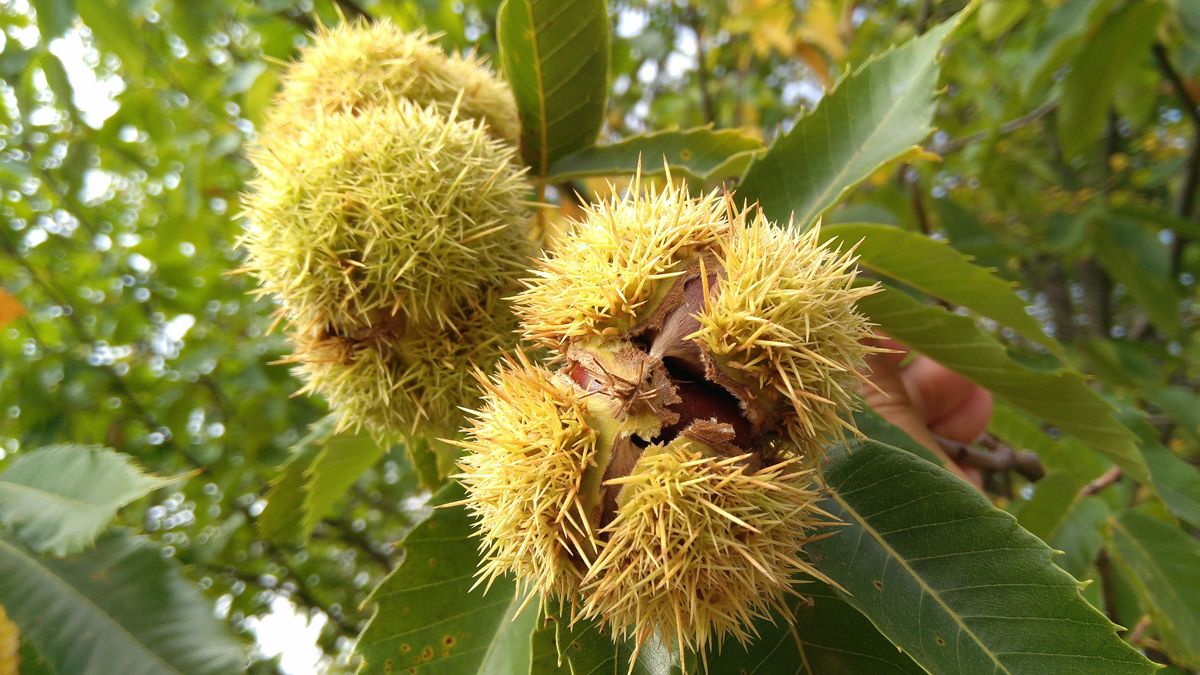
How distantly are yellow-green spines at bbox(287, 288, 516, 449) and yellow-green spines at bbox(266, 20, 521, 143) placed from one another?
0.39 meters

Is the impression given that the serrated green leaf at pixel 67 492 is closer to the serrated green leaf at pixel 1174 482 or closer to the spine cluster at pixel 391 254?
the spine cluster at pixel 391 254

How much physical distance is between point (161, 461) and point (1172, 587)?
139 inches

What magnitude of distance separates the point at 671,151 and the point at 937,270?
56 centimetres

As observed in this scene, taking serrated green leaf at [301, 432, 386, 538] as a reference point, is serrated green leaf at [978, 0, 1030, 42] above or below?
above

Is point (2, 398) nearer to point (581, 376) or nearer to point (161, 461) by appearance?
point (161, 461)

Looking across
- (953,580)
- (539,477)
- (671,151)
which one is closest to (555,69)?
(671,151)

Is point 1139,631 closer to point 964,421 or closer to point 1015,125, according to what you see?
point 964,421

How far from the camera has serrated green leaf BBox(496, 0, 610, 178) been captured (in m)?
1.31

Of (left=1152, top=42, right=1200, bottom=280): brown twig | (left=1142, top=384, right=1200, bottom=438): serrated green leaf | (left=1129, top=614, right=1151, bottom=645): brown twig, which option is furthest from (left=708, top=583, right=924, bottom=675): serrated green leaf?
(left=1152, top=42, right=1200, bottom=280): brown twig

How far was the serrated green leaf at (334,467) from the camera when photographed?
1450 millimetres

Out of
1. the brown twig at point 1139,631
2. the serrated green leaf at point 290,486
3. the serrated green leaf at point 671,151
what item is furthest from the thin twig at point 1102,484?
the serrated green leaf at point 290,486

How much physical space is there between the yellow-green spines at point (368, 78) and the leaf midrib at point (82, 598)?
78cm

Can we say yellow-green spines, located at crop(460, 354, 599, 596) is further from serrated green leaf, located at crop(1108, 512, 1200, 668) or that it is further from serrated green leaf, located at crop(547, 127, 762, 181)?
serrated green leaf, located at crop(1108, 512, 1200, 668)

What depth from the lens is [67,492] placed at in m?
0.99
